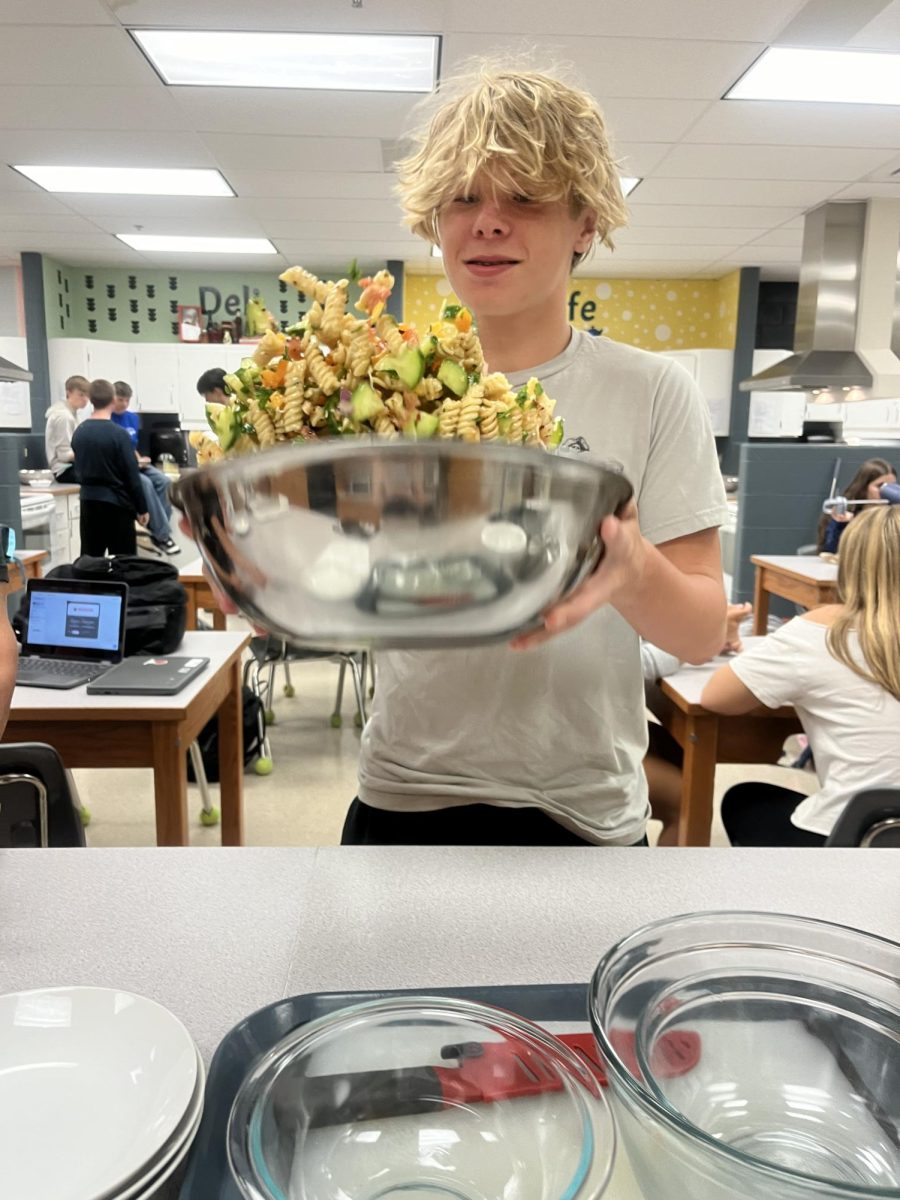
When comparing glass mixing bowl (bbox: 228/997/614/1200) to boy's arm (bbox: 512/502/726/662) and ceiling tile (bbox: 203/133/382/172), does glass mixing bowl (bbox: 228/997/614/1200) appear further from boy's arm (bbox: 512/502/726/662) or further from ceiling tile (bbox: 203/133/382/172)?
ceiling tile (bbox: 203/133/382/172)

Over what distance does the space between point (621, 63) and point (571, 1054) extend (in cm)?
354

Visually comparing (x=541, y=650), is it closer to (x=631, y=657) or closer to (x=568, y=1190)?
(x=631, y=657)

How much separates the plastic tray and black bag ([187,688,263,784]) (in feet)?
7.32

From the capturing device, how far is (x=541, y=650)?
970 millimetres

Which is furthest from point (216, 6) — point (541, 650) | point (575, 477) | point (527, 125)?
point (575, 477)

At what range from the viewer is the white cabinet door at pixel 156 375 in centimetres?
761

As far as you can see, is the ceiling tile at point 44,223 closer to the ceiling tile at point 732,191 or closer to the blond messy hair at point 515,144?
the ceiling tile at point 732,191

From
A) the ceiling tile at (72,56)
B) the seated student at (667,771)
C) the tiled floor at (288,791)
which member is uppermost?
the ceiling tile at (72,56)

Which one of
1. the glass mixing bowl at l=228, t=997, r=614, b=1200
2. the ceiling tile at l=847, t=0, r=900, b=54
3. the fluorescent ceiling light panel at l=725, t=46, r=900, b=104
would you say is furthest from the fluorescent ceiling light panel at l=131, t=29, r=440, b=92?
the glass mixing bowl at l=228, t=997, r=614, b=1200

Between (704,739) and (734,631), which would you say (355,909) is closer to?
(704,739)

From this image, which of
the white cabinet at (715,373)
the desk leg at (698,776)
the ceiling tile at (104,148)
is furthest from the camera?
the white cabinet at (715,373)

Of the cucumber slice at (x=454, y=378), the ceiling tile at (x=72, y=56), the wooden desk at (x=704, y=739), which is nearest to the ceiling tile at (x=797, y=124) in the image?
the ceiling tile at (x=72, y=56)

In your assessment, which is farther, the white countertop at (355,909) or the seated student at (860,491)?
the seated student at (860,491)

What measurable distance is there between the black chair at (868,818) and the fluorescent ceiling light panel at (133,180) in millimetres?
4690
